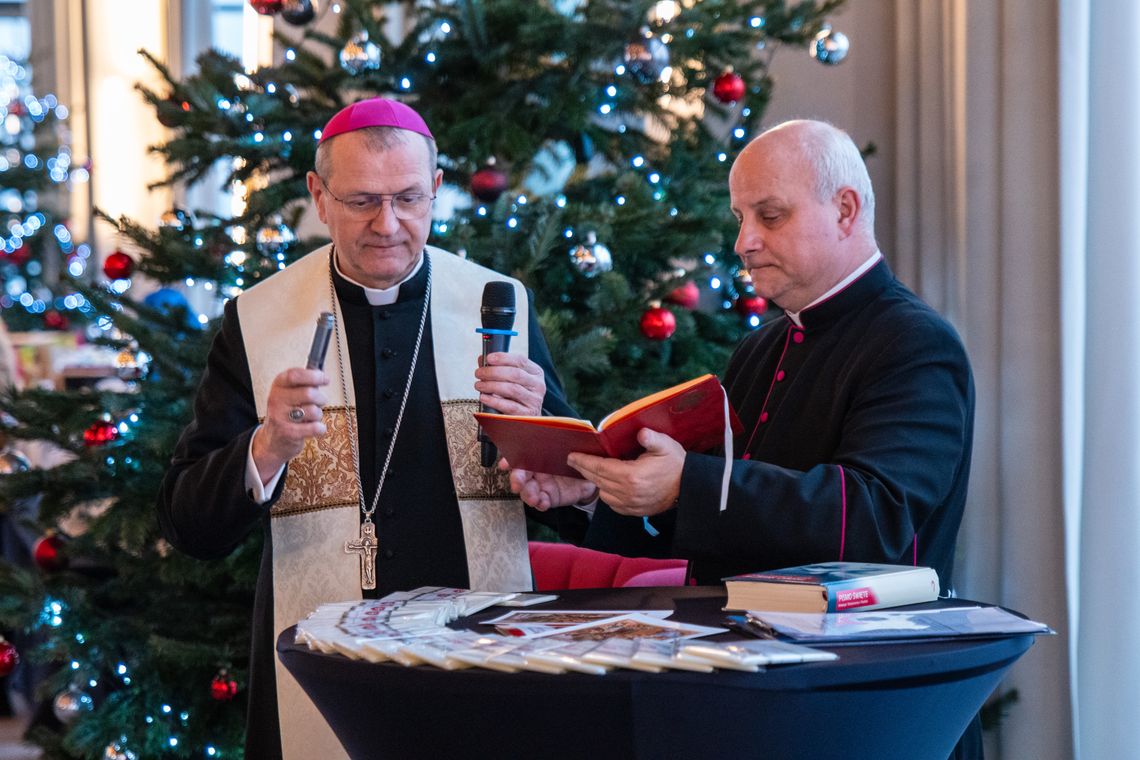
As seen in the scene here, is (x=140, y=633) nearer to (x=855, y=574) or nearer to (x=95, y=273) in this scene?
(x=855, y=574)

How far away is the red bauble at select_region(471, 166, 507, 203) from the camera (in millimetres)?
3725

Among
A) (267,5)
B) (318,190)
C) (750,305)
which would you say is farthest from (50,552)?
(750,305)

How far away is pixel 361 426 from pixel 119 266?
179 centimetres

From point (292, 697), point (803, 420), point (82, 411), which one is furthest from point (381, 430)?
point (82, 411)

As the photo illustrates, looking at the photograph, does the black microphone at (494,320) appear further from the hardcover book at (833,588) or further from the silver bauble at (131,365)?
the silver bauble at (131,365)

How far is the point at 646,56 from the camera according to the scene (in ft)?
11.8

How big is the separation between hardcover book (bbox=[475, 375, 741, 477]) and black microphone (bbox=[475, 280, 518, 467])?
0.08 meters

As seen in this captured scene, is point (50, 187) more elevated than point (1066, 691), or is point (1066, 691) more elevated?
point (50, 187)

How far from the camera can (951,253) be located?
12.7 ft

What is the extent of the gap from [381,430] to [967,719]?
48.2 inches

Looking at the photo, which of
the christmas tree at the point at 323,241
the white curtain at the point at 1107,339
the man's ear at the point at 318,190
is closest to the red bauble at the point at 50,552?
the christmas tree at the point at 323,241

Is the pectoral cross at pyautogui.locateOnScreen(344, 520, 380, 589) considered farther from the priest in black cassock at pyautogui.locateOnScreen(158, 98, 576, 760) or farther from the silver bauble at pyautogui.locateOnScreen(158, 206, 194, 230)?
the silver bauble at pyautogui.locateOnScreen(158, 206, 194, 230)

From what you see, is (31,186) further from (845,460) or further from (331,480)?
(845,460)

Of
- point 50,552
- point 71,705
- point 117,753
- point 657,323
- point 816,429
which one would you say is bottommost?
point 117,753
